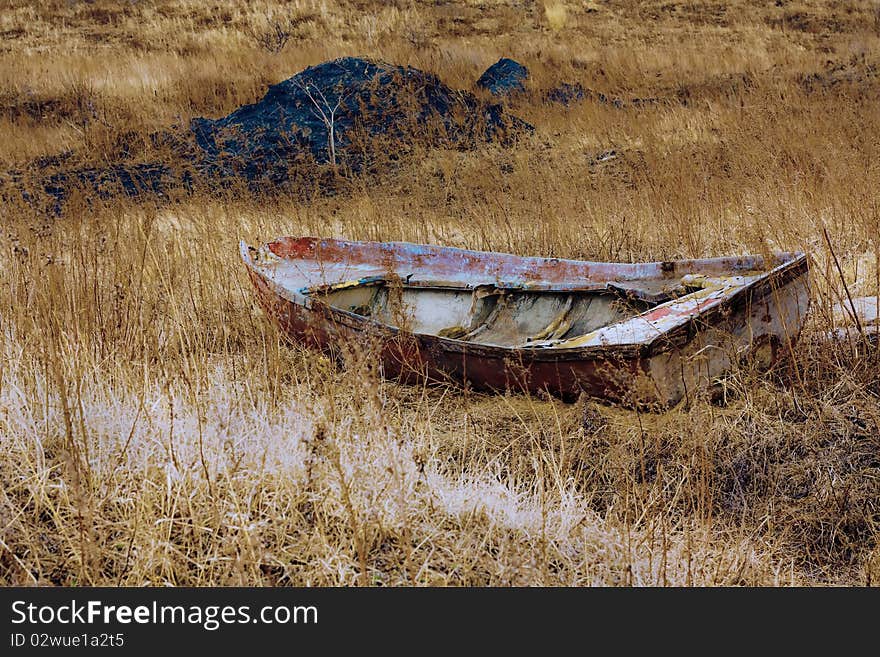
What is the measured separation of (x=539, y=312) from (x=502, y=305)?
264 mm

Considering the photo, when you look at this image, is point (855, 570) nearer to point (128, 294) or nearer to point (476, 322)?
point (476, 322)

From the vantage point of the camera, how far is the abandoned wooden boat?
157 inches

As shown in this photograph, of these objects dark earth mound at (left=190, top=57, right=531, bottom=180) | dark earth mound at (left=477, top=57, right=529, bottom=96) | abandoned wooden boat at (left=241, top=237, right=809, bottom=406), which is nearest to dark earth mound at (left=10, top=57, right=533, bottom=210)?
dark earth mound at (left=190, top=57, right=531, bottom=180)

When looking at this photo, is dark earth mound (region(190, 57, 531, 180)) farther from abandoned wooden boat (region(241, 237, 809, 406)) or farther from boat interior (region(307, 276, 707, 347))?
boat interior (region(307, 276, 707, 347))

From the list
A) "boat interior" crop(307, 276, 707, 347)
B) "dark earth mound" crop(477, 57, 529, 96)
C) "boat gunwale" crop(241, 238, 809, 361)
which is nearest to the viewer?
"boat gunwale" crop(241, 238, 809, 361)

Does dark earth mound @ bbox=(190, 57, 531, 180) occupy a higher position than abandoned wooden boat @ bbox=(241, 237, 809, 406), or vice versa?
dark earth mound @ bbox=(190, 57, 531, 180)

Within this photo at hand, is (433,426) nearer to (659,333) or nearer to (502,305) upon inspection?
(659,333)

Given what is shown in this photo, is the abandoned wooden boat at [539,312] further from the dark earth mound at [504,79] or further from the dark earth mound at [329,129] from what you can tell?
the dark earth mound at [504,79]

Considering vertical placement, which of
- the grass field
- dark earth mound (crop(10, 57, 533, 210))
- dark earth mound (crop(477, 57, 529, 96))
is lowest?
the grass field

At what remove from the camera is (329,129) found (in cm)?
1141

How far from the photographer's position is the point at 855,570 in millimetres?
3285

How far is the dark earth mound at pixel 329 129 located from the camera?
35.4 feet

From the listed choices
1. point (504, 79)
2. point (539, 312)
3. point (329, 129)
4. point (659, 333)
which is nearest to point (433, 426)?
point (659, 333)

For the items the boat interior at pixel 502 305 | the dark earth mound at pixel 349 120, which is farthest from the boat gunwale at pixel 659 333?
the dark earth mound at pixel 349 120
